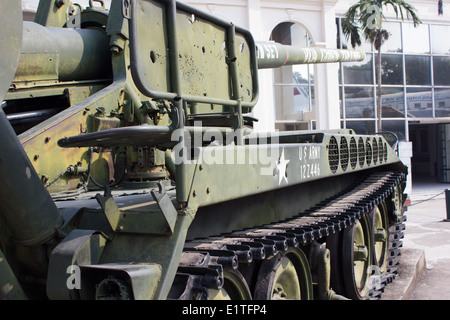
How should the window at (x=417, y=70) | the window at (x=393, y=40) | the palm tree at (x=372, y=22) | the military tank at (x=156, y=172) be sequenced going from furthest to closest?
the window at (x=417, y=70) < the window at (x=393, y=40) < the palm tree at (x=372, y=22) < the military tank at (x=156, y=172)

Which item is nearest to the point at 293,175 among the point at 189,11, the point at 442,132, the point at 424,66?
the point at 189,11

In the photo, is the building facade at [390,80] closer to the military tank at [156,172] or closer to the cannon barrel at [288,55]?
the cannon barrel at [288,55]

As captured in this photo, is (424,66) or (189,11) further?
(424,66)

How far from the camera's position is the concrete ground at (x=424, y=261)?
641 cm

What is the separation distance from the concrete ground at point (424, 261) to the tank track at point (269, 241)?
222mm

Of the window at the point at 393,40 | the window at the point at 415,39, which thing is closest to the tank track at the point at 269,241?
the window at the point at 393,40

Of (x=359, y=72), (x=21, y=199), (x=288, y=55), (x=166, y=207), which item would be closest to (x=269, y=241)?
(x=166, y=207)

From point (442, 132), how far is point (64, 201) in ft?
78.2

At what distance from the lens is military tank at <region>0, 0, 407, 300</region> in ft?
8.52

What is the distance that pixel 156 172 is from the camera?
426 cm

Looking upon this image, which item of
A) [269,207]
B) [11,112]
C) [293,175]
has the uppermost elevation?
[11,112]

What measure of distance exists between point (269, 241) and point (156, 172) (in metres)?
1.31

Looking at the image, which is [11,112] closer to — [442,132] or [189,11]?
[189,11]
